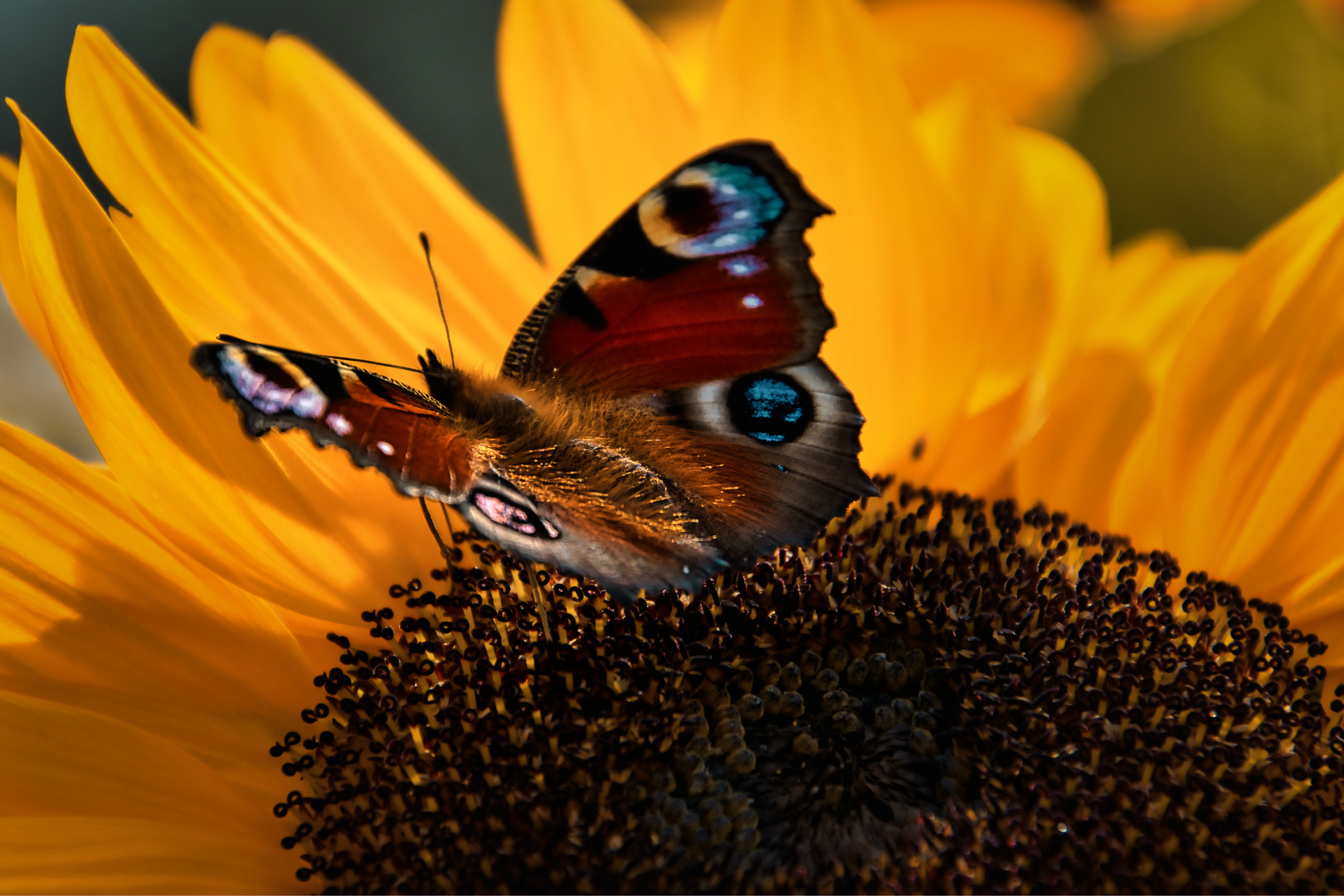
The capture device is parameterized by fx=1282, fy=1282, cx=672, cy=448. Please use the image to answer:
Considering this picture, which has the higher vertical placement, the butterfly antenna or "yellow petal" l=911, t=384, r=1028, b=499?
the butterfly antenna

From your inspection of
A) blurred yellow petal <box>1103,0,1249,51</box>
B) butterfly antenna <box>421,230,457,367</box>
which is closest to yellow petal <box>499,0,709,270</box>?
→ butterfly antenna <box>421,230,457,367</box>

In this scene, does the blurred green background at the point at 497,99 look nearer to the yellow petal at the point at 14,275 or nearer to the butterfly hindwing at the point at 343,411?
the yellow petal at the point at 14,275

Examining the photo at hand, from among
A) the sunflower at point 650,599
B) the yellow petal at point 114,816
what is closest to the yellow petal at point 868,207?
the sunflower at point 650,599

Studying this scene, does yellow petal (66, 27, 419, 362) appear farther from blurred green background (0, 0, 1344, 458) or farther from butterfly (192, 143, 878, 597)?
blurred green background (0, 0, 1344, 458)

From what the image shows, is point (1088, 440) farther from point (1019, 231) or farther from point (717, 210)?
point (717, 210)

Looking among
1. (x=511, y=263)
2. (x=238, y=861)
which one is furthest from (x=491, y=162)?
(x=238, y=861)

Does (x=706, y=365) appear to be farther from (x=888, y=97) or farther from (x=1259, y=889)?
(x=1259, y=889)

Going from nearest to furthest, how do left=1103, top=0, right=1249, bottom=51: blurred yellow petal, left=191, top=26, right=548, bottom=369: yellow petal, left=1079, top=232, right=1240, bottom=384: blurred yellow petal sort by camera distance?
left=191, top=26, right=548, bottom=369: yellow petal, left=1079, top=232, right=1240, bottom=384: blurred yellow petal, left=1103, top=0, right=1249, bottom=51: blurred yellow petal

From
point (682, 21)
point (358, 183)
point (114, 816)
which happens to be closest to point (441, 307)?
point (358, 183)
